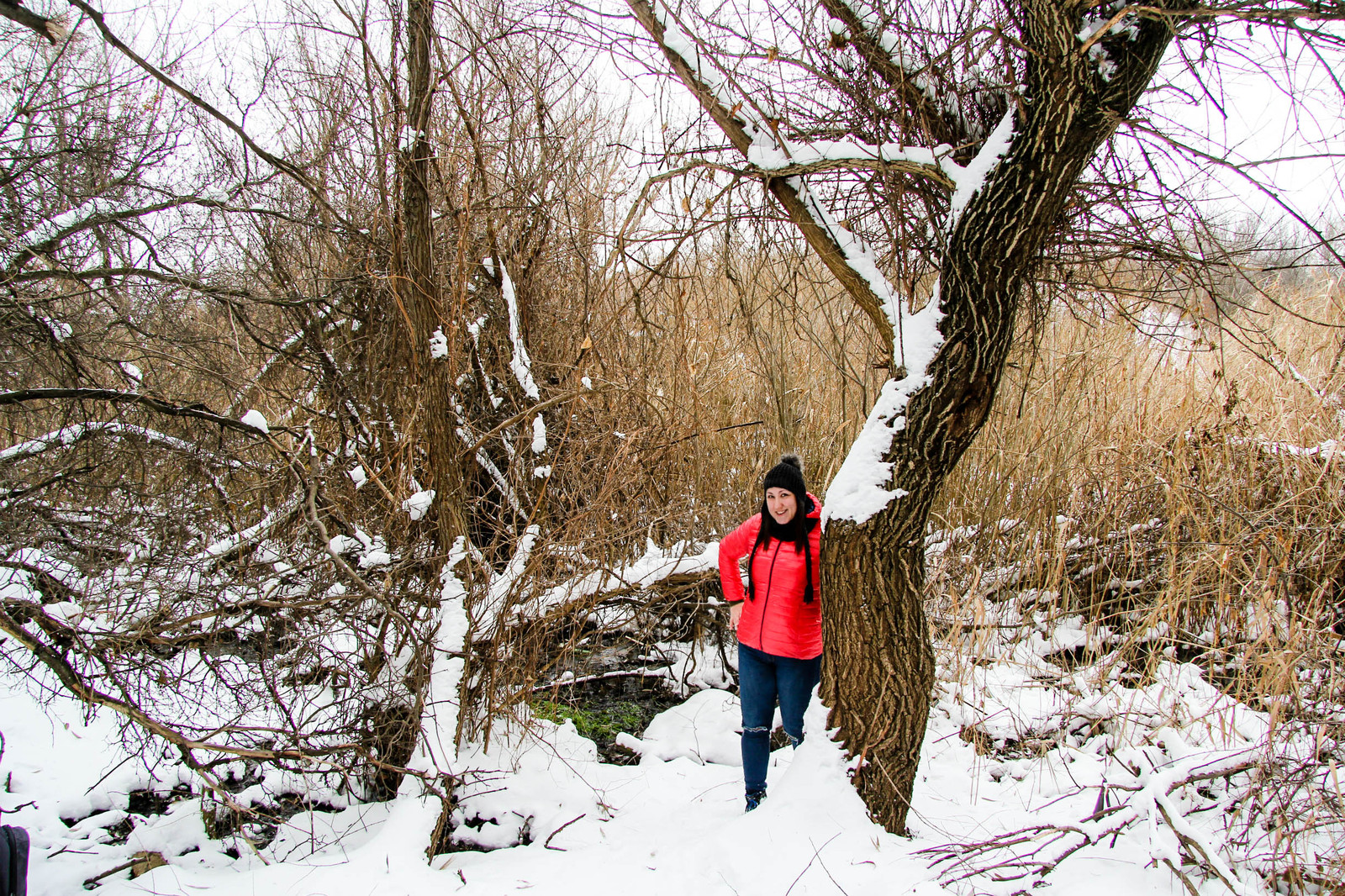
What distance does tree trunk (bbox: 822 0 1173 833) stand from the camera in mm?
2410

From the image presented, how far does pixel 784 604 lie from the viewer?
11.5 ft

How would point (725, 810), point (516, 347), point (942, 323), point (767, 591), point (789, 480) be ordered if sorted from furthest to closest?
point (516, 347)
point (725, 810)
point (767, 591)
point (789, 480)
point (942, 323)

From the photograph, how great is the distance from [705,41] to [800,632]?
102 inches

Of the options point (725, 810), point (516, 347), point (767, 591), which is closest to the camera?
point (767, 591)

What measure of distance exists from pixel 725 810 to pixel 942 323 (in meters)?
2.66

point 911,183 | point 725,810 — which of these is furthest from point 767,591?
point 911,183

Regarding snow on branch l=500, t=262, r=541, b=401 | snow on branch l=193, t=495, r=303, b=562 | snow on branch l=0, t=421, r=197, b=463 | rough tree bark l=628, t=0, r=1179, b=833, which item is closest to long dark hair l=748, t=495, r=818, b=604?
rough tree bark l=628, t=0, r=1179, b=833

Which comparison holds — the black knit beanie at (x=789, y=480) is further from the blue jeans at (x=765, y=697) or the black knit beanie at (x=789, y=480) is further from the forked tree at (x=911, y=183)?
the blue jeans at (x=765, y=697)

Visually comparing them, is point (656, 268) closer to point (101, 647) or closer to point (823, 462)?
point (101, 647)

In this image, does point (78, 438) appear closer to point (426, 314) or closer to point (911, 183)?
point (426, 314)

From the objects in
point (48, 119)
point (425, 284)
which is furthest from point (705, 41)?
point (48, 119)

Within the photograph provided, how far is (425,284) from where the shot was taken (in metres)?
4.32

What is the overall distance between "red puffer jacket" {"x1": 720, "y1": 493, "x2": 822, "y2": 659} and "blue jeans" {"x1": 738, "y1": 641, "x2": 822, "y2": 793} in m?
0.07

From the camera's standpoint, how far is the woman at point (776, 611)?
11.4ft
